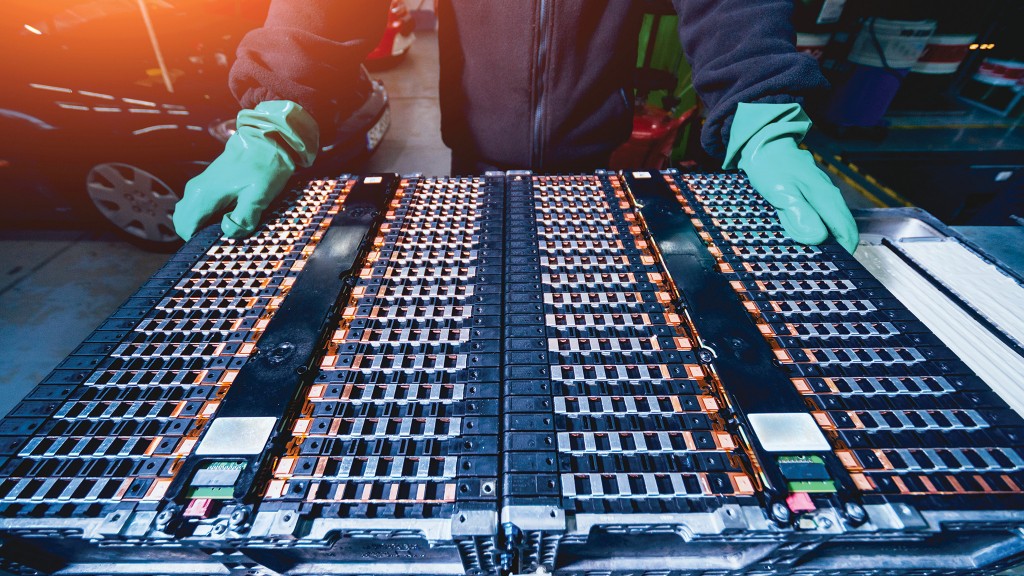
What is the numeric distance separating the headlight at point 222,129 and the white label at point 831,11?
14.8 feet

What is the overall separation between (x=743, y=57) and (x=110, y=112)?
3666mm

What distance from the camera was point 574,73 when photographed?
1878mm

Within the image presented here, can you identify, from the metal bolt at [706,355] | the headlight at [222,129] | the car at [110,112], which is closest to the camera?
the metal bolt at [706,355]

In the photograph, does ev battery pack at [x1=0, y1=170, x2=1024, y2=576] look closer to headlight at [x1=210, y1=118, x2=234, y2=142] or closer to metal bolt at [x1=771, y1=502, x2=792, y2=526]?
metal bolt at [x1=771, y1=502, x2=792, y2=526]

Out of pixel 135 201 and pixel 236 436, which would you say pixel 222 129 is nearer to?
pixel 135 201

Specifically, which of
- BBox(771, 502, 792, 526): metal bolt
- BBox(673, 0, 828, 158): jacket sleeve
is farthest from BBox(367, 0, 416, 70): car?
BBox(771, 502, 792, 526): metal bolt

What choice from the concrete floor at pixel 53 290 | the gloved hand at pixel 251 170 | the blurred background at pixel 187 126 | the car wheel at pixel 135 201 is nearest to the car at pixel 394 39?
the blurred background at pixel 187 126

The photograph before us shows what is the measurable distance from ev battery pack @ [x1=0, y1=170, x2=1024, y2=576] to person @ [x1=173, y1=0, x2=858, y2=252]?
379 mm

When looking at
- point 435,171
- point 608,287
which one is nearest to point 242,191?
point 608,287

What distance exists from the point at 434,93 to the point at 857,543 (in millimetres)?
6365

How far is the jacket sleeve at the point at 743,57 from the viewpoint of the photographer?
136 cm

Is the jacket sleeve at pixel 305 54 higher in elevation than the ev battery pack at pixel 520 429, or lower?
higher

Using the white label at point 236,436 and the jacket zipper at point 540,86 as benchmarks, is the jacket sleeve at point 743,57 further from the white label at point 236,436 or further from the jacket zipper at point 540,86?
the white label at point 236,436

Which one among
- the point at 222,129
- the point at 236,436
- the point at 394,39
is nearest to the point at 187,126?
the point at 222,129
